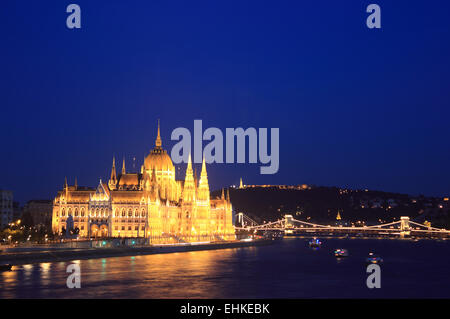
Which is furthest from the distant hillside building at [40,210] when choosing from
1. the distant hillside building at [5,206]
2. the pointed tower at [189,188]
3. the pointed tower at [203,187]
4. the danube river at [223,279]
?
the danube river at [223,279]

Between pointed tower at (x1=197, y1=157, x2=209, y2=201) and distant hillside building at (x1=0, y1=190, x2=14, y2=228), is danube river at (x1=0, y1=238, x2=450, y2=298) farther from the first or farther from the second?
pointed tower at (x1=197, y1=157, x2=209, y2=201)

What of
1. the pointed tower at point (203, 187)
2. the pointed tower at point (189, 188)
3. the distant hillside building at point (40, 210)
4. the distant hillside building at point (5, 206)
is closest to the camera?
the distant hillside building at point (5, 206)

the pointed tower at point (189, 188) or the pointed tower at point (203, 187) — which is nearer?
the pointed tower at point (189, 188)

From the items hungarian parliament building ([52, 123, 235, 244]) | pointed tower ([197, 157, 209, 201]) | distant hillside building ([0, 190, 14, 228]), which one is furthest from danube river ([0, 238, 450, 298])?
pointed tower ([197, 157, 209, 201])

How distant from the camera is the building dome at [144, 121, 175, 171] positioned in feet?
429

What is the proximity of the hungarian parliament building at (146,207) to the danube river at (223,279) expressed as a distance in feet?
106

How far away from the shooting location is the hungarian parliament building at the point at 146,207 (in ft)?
377

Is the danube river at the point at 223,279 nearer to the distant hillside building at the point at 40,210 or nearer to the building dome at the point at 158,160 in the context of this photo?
the building dome at the point at 158,160

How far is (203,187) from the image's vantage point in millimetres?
135000

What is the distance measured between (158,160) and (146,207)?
1923cm

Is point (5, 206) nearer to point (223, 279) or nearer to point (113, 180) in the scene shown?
point (113, 180)

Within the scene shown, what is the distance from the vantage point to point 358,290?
176 ft

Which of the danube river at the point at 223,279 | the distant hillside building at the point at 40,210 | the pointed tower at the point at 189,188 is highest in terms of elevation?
the pointed tower at the point at 189,188
